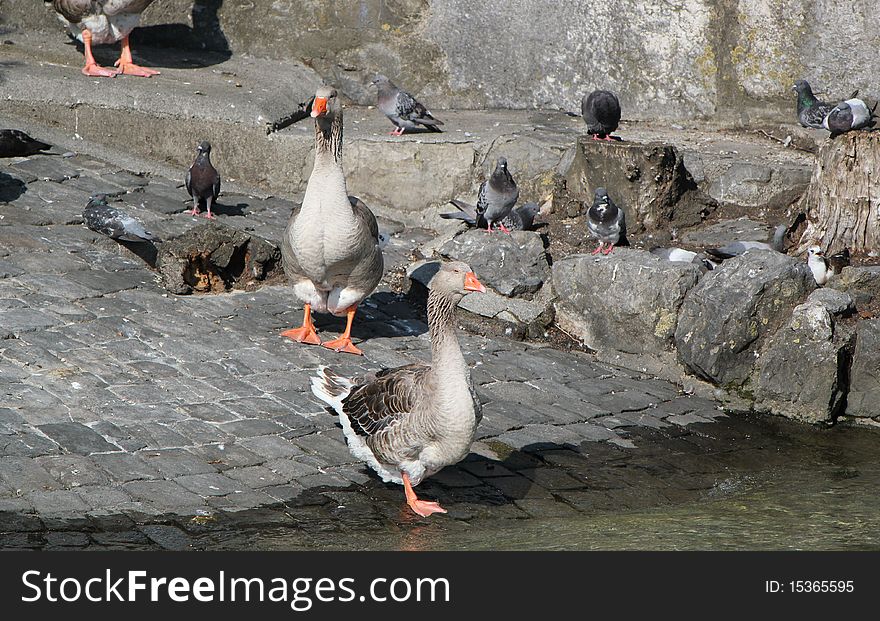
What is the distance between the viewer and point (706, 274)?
32.0 feet

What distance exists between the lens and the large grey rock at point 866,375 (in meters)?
8.84

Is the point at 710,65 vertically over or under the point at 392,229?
over

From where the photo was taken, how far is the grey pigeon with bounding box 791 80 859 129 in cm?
1209

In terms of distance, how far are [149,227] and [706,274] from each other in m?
5.48

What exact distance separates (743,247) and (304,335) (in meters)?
4.33

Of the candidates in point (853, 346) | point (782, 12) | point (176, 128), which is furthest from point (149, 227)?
point (782, 12)

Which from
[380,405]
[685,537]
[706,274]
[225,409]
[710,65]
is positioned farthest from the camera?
[710,65]

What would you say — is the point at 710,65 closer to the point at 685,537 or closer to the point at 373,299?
the point at 373,299

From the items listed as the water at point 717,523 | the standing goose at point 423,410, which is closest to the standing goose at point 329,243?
the standing goose at point 423,410

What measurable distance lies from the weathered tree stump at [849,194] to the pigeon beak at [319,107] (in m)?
4.95

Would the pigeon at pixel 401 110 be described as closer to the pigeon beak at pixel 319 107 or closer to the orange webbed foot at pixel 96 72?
the orange webbed foot at pixel 96 72

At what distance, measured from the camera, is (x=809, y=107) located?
40.1 feet

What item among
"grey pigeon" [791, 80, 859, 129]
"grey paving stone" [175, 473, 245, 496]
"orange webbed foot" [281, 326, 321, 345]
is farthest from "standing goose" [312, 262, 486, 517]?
"grey pigeon" [791, 80, 859, 129]

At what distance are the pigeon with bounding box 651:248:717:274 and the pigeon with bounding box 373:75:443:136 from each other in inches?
139
